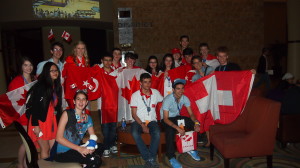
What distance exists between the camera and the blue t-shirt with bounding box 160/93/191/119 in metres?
3.16

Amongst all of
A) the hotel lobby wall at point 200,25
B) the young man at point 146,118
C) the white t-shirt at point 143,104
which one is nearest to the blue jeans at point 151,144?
the young man at point 146,118

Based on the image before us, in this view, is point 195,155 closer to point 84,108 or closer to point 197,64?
point 197,64

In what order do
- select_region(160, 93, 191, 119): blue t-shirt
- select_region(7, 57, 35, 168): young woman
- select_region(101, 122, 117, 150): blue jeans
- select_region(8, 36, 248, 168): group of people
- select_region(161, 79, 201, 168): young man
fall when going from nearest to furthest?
select_region(8, 36, 248, 168): group of people < select_region(7, 57, 35, 168): young woman < select_region(161, 79, 201, 168): young man < select_region(160, 93, 191, 119): blue t-shirt < select_region(101, 122, 117, 150): blue jeans

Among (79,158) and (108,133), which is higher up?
(79,158)

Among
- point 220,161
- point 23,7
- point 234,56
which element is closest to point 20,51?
point 23,7

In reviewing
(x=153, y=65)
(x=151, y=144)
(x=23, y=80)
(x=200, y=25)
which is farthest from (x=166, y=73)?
(x=200, y=25)

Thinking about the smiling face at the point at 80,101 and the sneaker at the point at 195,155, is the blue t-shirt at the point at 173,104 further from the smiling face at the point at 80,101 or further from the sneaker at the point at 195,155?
the smiling face at the point at 80,101

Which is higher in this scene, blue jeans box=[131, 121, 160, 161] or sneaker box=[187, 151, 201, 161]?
blue jeans box=[131, 121, 160, 161]

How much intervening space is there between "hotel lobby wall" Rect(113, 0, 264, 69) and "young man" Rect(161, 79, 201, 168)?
16.6 ft

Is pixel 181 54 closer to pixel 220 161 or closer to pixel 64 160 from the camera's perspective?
pixel 220 161

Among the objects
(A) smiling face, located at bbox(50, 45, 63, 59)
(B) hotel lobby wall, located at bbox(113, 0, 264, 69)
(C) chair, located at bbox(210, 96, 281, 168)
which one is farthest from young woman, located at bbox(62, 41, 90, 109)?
(B) hotel lobby wall, located at bbox(113, 0, 264, 69)

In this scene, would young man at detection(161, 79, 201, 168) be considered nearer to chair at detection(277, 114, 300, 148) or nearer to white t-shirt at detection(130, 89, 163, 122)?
white t-shirt at detection(130, 89, 163, 122)

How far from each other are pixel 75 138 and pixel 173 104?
145cm

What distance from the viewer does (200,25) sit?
845 cm
